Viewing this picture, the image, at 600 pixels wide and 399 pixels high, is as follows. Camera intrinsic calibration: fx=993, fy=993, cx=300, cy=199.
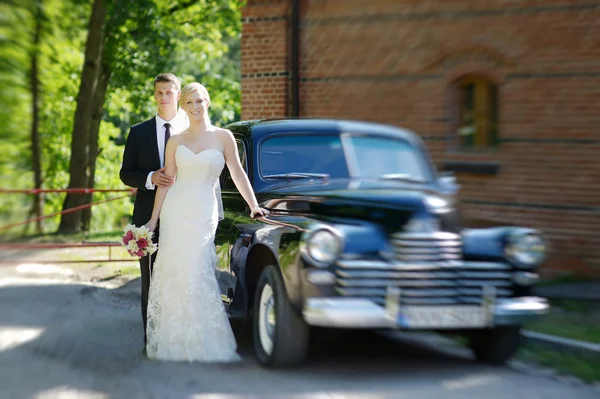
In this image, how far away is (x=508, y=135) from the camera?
1233 centimetres

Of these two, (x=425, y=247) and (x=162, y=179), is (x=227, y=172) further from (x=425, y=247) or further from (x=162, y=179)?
(x=425, y=247)

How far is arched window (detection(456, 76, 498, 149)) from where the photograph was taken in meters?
12.7

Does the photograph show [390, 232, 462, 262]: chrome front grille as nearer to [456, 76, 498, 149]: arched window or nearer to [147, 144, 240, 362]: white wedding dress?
[147, 144, 240, 362]: white wedding dress

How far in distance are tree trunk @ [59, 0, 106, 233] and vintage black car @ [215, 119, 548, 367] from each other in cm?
1467

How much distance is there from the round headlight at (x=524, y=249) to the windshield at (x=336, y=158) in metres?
1.35

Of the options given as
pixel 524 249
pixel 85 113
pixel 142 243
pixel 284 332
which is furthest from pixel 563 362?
pixel 85 113

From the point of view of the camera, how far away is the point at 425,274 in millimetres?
6172

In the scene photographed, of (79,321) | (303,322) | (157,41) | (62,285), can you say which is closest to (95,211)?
(157,41)

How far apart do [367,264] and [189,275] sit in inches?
62.0

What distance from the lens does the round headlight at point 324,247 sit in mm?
6051

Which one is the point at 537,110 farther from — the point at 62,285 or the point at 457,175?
the point at 62,285

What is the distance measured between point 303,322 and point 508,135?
6.79 metres

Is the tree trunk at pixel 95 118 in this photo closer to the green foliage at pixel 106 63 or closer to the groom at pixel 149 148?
the green foliage at pixel 106 63

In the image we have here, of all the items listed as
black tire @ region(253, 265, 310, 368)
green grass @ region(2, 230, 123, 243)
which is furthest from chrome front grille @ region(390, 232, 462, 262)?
green grass @ region(2, 230, 123, 243)
